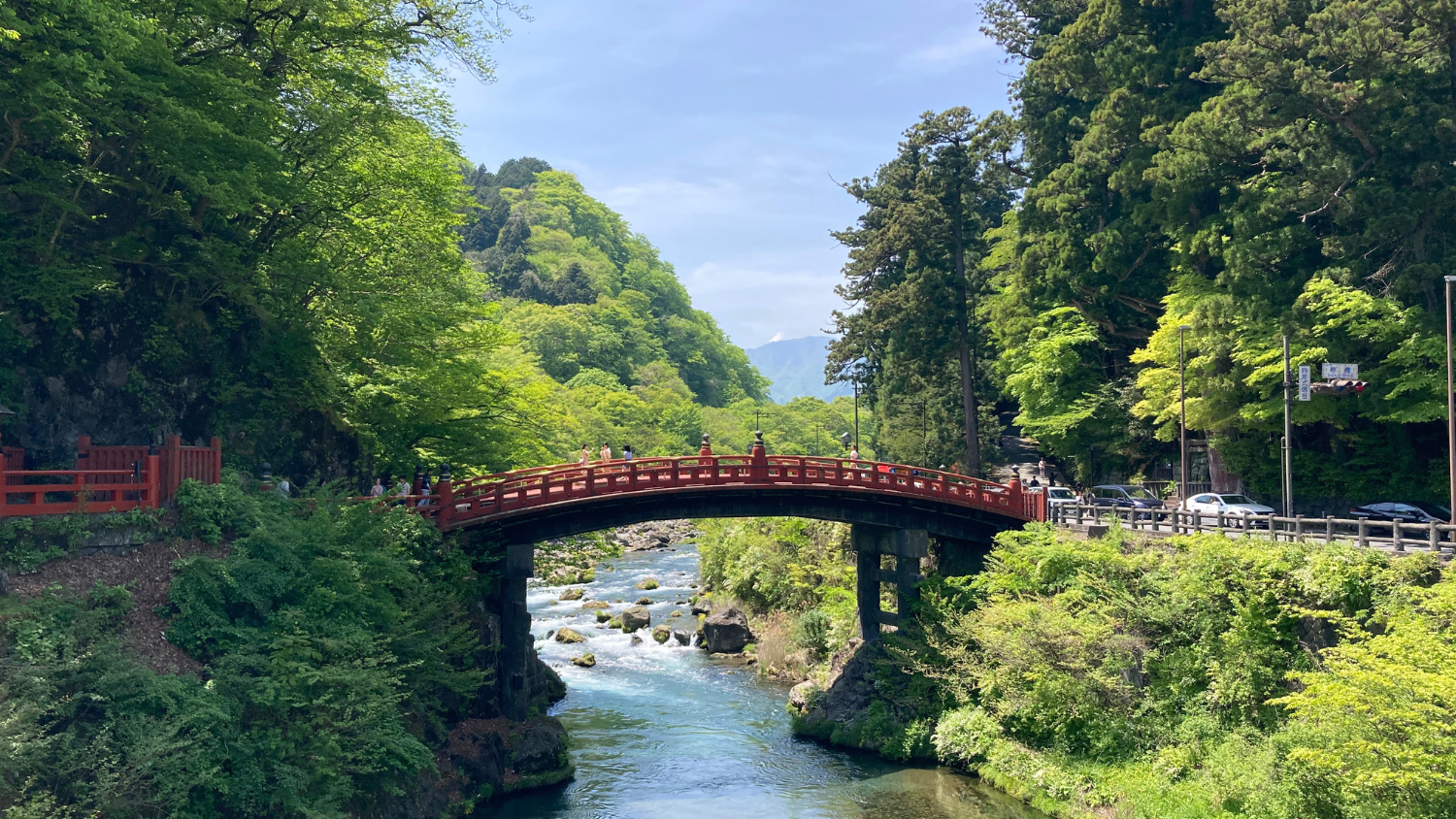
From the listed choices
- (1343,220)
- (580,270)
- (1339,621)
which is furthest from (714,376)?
(1339,621)

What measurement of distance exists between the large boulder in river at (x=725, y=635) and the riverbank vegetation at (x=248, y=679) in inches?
658

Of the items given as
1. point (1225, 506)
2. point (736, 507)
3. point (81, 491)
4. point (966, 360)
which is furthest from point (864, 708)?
point (966, 360)

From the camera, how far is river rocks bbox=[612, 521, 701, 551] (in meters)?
68.9

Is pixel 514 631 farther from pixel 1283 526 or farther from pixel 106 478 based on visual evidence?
pixel 1283 526

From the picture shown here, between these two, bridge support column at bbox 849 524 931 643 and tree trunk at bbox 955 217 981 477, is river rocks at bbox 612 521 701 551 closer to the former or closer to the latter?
tree trunk at bbox 955 217 981 477

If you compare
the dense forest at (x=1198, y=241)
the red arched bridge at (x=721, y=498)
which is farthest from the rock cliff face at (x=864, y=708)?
the dense forest at (x=1198, y=241)

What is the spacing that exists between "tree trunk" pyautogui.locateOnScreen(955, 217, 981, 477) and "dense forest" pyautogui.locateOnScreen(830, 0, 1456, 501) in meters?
0.15

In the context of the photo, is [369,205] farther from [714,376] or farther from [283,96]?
[714,376]

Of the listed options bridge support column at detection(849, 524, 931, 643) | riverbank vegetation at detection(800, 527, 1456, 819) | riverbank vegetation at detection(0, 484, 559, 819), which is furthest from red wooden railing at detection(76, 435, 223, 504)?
bridge support column at detection(849, 524, 931, 643)

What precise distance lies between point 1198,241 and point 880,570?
702 inches

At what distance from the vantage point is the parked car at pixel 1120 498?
35.5 metres

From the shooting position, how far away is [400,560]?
22.9 meters

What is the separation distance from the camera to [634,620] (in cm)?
4278

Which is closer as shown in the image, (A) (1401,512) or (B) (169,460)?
(B) (169,460)
